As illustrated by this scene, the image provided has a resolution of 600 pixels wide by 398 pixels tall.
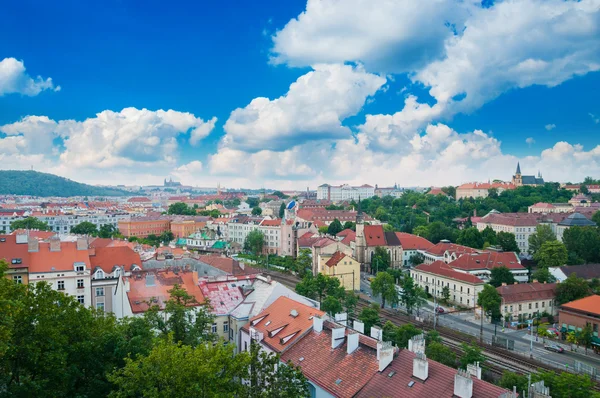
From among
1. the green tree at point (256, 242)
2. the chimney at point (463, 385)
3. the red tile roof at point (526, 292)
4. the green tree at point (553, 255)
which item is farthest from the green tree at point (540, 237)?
the chimney at point (463, 385)

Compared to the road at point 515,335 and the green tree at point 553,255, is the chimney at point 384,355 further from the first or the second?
the green tree at point 553,255

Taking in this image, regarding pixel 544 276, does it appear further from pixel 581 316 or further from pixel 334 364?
pixel 334 364

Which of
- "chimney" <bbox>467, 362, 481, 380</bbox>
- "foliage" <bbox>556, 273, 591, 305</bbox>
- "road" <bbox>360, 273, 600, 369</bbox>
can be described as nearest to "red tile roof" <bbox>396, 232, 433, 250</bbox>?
"road" <bbox>360, 273, 600, 369</bbox>

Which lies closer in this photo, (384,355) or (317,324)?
(384,355)

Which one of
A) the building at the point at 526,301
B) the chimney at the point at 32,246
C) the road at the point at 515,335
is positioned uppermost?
the chimney at the point at 32,246

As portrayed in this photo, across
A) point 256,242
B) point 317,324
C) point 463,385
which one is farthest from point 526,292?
point 256,242

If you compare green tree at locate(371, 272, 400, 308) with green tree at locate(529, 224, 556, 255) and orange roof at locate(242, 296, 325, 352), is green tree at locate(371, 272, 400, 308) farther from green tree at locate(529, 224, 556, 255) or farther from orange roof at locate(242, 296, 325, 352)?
green tree at locate(529, 224, 556, 255)
